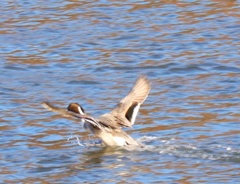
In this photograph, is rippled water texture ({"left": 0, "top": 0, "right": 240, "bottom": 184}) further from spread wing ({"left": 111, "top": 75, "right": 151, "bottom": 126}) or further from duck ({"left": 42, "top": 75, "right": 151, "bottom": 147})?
spread wing ({"left": 111, "top": 75, "right": 151, "bottom": 126})

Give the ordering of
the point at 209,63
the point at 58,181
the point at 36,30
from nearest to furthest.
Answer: the point at 58,181
the point at 209,63
the point at 36,30

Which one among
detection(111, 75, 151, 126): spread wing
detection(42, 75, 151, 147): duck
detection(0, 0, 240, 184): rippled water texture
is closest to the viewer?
detection(0, 0, 240, 184): rippled water texture

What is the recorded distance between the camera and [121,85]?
42.8 feet

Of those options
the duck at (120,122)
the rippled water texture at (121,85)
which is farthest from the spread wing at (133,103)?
the rippled water texture at (121,85)

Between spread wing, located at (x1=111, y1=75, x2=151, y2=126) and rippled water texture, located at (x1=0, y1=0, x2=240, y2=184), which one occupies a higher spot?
spread wing, located at (x1=111, y1=75, x2=151, y2=126)

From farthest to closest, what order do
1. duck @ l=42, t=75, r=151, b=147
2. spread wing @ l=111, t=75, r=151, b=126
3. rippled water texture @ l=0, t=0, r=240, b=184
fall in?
spread wing @ l=111, t=75, r=151, b=126
duck @ l=42, t=75, r=151, b=147
rippled water texture @ l=0, t=0, r=240, b=184

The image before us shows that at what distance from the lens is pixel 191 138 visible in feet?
34.5

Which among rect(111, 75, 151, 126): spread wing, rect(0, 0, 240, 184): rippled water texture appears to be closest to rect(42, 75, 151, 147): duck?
rect(111, 75, 151, 126): spread wing

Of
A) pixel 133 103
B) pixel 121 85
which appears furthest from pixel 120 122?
pixel 121 85

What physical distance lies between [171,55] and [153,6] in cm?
294

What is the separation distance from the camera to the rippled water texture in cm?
960

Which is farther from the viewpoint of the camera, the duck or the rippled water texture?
the duck

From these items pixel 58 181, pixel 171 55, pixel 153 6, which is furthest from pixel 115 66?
pixel 58 181

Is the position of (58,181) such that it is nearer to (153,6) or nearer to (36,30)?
(36,30)
